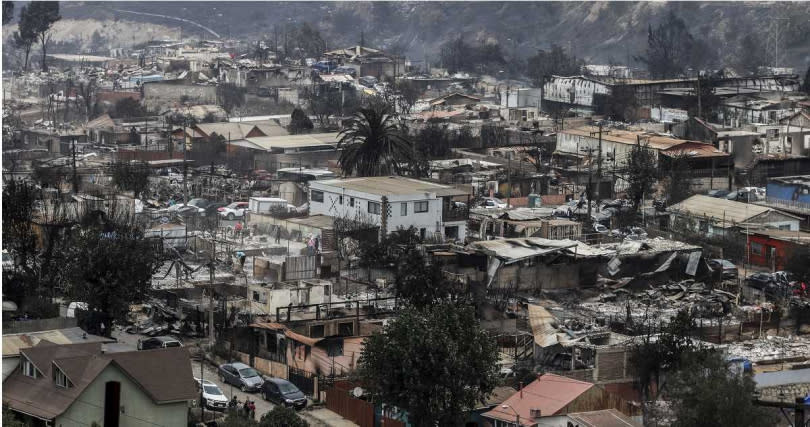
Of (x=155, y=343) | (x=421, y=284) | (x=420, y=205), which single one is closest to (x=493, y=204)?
(x=420, y=205)

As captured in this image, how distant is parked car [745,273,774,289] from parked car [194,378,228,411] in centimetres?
831

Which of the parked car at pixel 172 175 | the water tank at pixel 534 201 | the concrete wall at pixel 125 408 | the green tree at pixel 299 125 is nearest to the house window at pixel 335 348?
the concrete wall at pixel 125 408

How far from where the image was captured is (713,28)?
3255 inches

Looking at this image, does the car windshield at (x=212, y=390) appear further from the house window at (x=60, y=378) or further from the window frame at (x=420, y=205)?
the window frame at (x=420, y=205)

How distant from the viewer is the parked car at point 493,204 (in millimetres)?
25844

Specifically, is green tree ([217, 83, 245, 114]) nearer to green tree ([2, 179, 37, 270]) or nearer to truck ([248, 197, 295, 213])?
truck ([248, 197, 295, 213])

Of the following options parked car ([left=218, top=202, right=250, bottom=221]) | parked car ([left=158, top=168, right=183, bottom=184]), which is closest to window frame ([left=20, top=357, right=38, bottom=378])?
parked car ([left=218, top=202, right=250, bottom=221])

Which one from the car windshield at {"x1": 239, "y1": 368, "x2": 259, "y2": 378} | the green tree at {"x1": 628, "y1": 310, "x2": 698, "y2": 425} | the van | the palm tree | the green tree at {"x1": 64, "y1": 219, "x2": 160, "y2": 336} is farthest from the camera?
the palm tree

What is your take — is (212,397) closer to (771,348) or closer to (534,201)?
(771,348)

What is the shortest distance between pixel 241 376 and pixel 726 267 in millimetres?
8458

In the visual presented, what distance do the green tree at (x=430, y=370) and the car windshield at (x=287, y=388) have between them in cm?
160

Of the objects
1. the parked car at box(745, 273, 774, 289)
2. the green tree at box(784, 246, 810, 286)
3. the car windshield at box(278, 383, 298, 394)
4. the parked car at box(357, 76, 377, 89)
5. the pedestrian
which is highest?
the parked car at box(357, 76, 377, 89)

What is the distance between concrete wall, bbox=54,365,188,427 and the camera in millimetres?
12055

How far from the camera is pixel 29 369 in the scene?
1264cm
